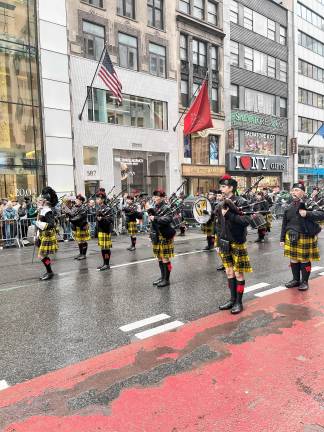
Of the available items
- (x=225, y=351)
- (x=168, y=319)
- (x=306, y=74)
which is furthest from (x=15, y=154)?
(x=306, y=74)

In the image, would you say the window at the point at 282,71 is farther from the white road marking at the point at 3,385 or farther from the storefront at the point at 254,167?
the white road marking at the point at 3,385

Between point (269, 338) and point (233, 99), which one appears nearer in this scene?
point (269, 338)

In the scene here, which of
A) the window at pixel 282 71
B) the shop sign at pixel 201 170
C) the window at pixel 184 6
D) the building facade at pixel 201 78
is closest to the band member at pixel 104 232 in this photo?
the building facade at pixel 201 78

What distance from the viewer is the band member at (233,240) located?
5246 mm

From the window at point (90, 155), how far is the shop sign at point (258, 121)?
1292cm

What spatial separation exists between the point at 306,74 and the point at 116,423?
3990 centimetres

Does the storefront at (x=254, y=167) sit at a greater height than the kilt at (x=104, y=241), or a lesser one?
greater

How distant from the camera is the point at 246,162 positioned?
29406 millimetres

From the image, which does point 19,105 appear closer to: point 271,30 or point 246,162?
point 246,162

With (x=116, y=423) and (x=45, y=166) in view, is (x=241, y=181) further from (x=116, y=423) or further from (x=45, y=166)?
(x=116, y=423)

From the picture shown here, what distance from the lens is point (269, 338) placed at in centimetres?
438

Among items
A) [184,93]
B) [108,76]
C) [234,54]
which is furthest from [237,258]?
[234,54]

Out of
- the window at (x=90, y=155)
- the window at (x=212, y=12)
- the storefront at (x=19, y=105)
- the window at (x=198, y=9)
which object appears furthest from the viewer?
Result: the window at (x=212, y=12)

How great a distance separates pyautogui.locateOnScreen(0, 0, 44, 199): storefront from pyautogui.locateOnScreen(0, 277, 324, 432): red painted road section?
49.0 ft
